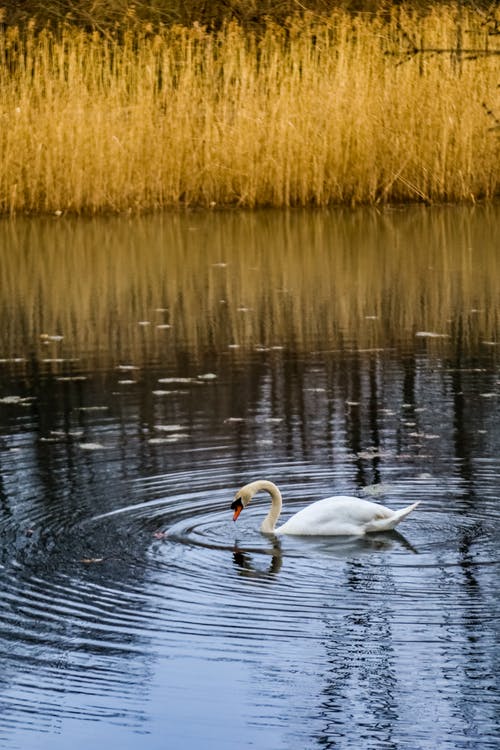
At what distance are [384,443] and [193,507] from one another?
50.9 inches

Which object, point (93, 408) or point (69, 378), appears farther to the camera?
point (69, 378)

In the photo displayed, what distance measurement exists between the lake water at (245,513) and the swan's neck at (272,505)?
0.05 m

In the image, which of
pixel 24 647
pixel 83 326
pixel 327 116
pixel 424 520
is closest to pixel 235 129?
pixel 327 116

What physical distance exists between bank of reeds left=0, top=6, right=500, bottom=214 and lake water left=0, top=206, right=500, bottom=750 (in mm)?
4459

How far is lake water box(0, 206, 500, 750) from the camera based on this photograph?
413cm

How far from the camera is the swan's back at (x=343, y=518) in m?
5.74

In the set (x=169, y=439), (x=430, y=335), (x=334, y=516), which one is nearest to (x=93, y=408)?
(x=169, y=439)

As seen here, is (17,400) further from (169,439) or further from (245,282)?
(245,282)

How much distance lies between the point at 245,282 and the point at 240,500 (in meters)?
7.26

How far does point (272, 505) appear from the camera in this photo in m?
5.86

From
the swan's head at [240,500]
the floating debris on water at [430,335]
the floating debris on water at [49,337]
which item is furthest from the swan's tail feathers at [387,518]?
the floating debris on water at [49,337]

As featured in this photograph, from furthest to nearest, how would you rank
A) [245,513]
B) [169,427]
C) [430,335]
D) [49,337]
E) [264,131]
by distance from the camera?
1. [264,131]
2. [49,337]
3. [430,335]
4. [169,427]
5. [245,513]

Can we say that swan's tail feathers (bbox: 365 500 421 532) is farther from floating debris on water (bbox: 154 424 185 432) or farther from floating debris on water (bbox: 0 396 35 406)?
floating debris on water (bbox: 0 396 35 406)

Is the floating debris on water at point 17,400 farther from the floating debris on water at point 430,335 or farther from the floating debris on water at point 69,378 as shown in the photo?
the floating debris on water at point 430,335
